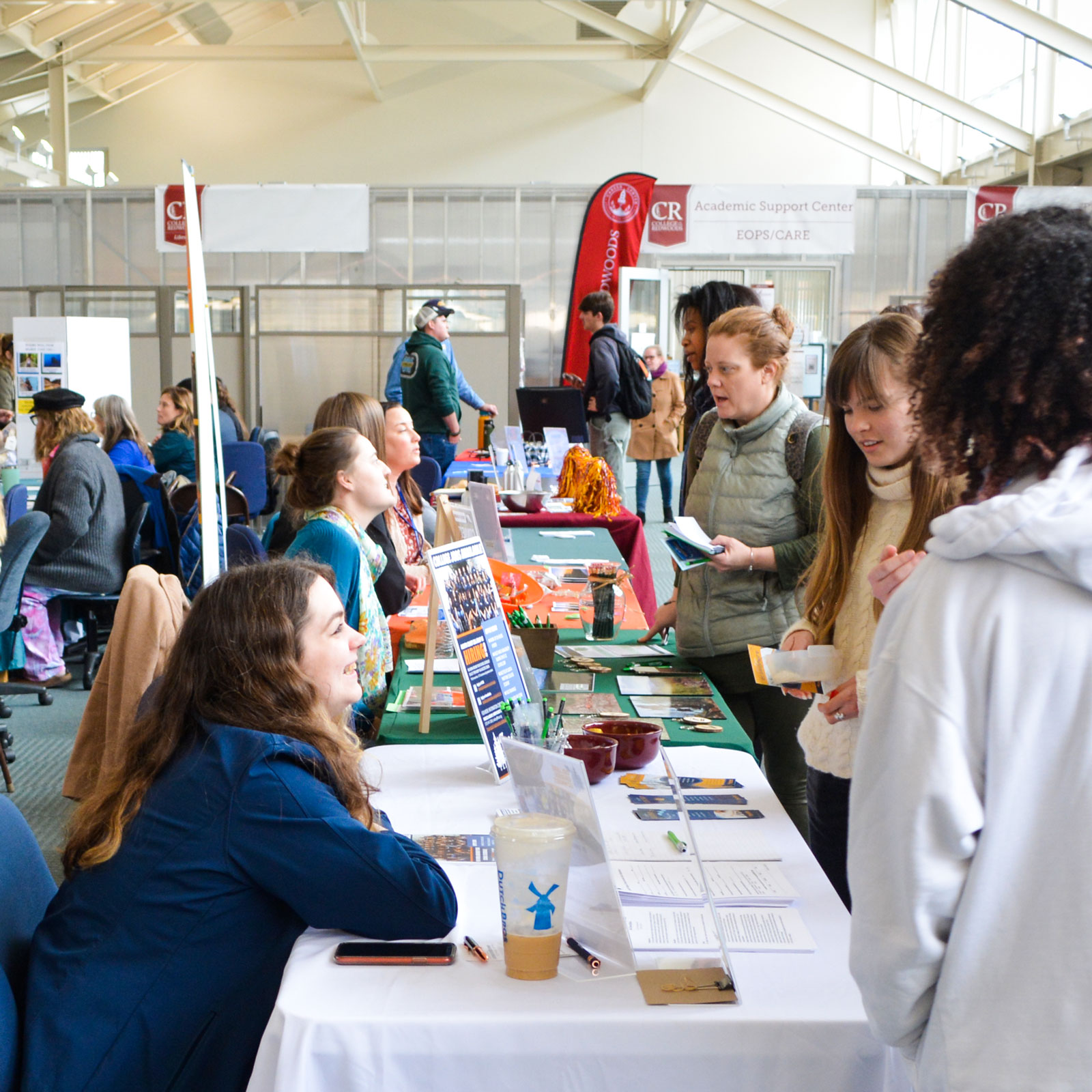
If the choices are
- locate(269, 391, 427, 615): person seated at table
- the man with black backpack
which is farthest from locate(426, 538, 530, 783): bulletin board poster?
the man with black backpack

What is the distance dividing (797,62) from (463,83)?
4.73m

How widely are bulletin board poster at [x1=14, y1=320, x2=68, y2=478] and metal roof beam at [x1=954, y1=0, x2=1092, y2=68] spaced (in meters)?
7.59

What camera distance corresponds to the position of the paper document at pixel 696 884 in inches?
57.8

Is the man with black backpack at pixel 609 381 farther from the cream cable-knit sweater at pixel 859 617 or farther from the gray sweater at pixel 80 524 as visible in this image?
the cream cable-knit sweater at pixel 859 617

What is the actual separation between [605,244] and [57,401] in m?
7.65

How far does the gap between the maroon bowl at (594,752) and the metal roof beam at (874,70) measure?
10.7 meters

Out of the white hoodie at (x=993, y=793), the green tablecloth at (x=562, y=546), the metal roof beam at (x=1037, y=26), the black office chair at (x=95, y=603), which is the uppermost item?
the metal roof beam at (x=1037, y=26)

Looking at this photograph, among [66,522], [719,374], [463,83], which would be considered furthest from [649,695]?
[463,83]

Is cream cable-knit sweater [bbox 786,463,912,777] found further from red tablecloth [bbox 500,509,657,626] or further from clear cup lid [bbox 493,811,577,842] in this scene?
red tablecloth [bbox 500,509,657,626]

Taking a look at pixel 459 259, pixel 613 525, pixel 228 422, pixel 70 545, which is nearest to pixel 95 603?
pixel 70 545

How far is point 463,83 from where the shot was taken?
1628 cm

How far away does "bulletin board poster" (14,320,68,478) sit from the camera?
7910 millimetres

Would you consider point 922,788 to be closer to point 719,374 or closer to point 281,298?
point 719,374

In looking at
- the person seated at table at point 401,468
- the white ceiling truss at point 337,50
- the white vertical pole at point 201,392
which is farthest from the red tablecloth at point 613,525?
the white ceiling truss at point 337,50
